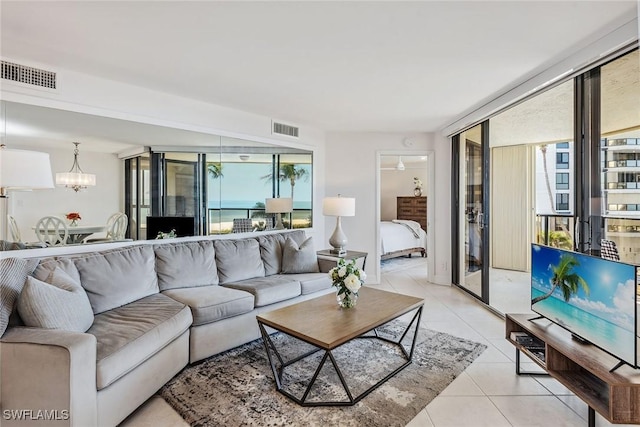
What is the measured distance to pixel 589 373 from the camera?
78.5 inches

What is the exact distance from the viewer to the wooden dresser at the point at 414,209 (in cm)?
891

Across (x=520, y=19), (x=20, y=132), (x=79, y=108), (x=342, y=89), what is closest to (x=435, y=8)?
(x=520, y=19)

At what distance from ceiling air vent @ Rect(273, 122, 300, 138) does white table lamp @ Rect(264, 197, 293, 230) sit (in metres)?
0.90

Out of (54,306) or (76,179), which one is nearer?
(54,306)

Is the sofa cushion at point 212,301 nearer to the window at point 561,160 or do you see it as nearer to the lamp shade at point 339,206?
the lamp shade at point 339,206

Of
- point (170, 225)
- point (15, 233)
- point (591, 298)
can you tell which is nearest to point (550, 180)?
point (591, 298)

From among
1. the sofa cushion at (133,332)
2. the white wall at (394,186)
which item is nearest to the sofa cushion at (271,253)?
the sofa cushion at (133,332)

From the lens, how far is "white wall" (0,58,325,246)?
8.59 feet

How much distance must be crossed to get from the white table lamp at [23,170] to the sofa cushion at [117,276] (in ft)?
2.18

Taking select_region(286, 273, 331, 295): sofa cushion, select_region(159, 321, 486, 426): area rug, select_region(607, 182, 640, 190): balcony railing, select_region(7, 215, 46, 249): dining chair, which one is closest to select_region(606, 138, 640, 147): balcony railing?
select_region(607, 182, 640, 190): balcony railing

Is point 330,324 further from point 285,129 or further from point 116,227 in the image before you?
point 285,129

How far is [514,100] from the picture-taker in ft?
10.6

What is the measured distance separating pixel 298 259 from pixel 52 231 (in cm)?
228

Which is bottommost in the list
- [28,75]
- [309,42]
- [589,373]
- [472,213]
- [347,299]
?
[589,373]
